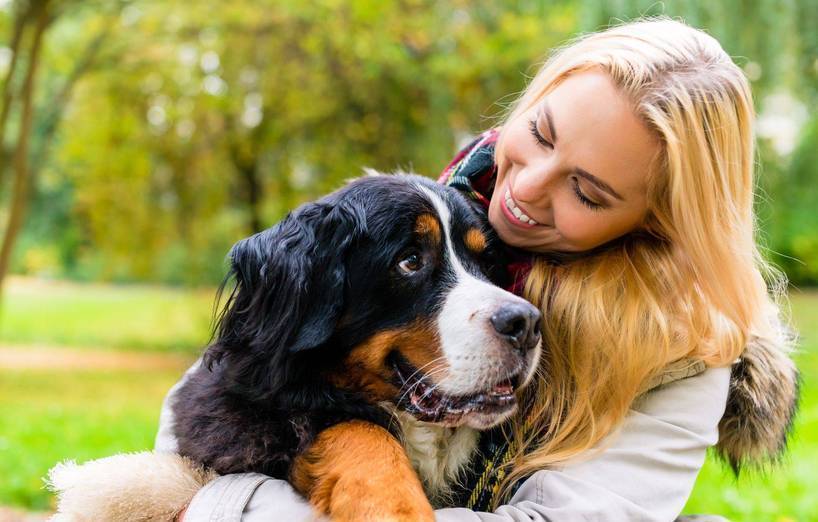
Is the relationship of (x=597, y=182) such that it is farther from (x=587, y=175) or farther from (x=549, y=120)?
(x=549, y=120)

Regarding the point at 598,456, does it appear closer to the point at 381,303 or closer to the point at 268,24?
the point at 381,303

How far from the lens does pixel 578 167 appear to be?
234 cm

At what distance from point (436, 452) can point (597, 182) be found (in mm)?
913

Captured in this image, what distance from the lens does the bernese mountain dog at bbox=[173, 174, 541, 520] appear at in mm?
2252

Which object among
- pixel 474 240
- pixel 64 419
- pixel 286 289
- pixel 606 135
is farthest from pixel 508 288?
pixel 64 419

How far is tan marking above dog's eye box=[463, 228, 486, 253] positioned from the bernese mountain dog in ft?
0.18

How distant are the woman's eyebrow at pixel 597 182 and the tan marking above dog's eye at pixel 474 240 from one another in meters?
0.39

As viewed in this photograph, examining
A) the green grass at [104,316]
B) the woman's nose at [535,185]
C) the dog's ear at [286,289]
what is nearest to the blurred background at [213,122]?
the green grass at [104,316]

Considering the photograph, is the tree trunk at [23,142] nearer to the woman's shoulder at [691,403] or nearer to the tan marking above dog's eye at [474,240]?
the tan marking above dog's eye at [474,240]

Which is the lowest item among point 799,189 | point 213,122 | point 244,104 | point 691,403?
point 799,189

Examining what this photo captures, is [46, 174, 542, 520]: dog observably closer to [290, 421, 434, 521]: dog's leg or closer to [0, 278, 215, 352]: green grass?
[290, 421, 434, 521]: dog's leg

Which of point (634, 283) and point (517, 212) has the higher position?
point (517, 212)

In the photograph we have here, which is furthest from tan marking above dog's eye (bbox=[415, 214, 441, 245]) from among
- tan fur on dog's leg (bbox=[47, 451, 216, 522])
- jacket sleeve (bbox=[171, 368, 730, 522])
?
tan fur on dog's leg (bbox=[47, 451, 216, 522])

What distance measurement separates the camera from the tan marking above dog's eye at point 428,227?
2.43m
